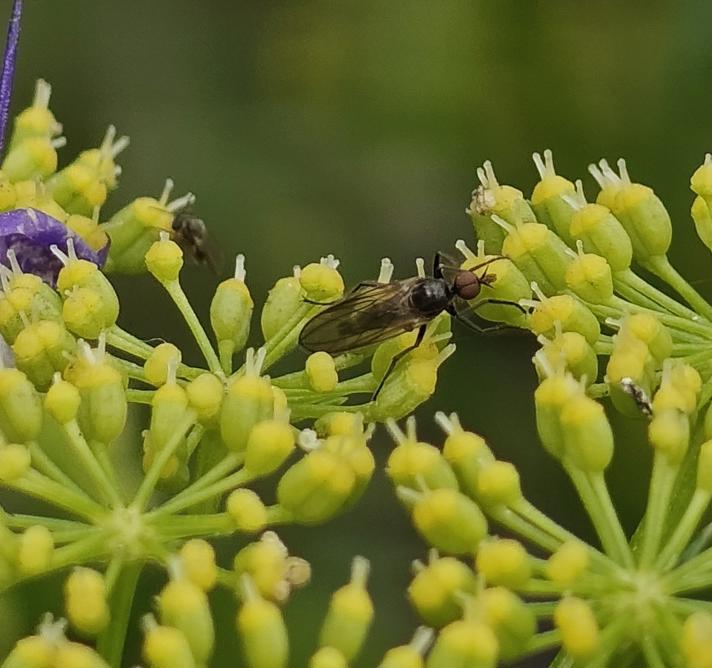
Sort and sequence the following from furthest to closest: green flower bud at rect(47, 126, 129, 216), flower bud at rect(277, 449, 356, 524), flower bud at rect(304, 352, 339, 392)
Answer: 1. green flower bud at rect(47, 126, 129, 216)
2. flower bud at rect(304, 352, 339, 392)
3. flower bud at rect(277, 449, 356, 524)

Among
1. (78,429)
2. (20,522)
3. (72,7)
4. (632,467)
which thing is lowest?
(20,522)

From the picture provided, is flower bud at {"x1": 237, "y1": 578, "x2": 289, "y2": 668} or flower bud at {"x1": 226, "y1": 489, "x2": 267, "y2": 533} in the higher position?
flower bud at {"x1": 226, "y1": 489, "x2": 267, "y2": 533}

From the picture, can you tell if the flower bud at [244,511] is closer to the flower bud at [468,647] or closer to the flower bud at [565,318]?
the flower bud at [468,647]

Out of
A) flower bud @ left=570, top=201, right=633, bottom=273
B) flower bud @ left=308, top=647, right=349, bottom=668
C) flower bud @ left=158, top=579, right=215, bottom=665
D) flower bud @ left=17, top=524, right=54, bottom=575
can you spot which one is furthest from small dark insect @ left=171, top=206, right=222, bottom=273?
flower bud @ left=308, top=647, right=349, bottom=668

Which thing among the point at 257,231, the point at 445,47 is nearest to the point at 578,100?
the point at 445,47

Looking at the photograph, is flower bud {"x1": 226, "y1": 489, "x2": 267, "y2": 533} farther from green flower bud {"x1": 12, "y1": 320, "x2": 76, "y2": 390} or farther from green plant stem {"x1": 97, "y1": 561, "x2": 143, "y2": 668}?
green flower bud {"x1": 12, "y1": 320, "x2": 76, "y2": 390}

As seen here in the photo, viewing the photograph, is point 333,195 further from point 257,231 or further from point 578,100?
point 578,100
